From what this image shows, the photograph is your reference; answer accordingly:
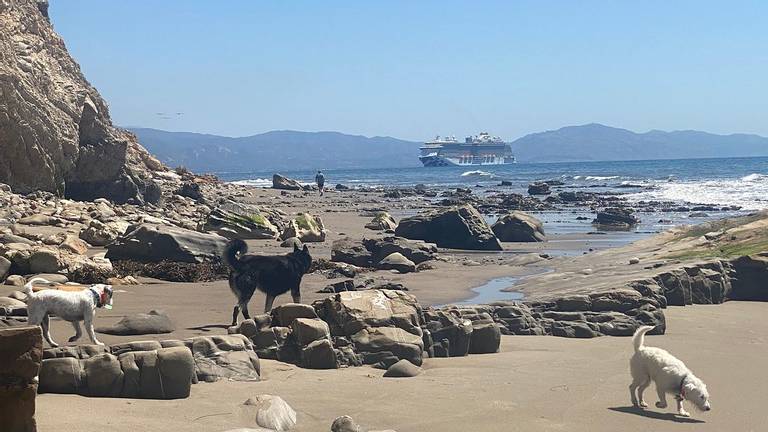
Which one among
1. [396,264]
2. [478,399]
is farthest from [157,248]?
[478,399]

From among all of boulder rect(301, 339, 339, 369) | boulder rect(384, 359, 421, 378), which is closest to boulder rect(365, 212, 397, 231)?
boulder rect(301, 339, 339, 369)

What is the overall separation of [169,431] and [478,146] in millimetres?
179538

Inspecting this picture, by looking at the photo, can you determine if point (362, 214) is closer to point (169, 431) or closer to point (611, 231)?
point (611, 231)

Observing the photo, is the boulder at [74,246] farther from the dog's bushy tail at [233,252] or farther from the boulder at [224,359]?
the boulder at [224,359]

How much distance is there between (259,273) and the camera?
35.4ft

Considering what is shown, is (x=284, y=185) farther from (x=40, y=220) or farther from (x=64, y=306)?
(x=64, y=306)

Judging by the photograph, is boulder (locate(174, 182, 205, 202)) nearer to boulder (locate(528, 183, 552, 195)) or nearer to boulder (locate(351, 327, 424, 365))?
boulder (locate(528, 183, 552, 195))

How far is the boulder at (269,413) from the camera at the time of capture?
6.30 metres

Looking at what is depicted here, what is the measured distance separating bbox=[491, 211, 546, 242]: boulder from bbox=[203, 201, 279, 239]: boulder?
20.8 feet

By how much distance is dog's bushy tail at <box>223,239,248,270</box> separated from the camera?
35.0 feet

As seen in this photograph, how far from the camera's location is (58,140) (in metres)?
25.1

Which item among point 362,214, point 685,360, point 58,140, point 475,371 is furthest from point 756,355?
point 362,214

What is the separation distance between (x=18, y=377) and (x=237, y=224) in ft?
54.1

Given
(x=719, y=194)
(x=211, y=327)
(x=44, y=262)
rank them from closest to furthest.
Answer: (x=211, y=327) → (x=44, y=262) → (x=719, y=194)
